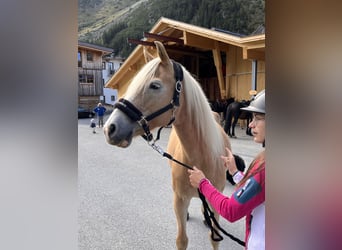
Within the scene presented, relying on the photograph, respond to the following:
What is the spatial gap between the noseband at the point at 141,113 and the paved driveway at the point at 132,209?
4.67ft

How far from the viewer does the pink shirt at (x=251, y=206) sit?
897 mm

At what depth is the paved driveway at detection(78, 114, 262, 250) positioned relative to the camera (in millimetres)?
2355

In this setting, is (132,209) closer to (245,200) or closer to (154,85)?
(154,85)

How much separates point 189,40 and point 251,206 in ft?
25.0

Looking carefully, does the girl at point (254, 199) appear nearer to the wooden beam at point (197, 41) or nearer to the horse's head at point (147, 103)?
the horse's head at point (147, 103)

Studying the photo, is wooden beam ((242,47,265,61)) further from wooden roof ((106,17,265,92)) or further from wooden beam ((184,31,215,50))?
wooden beam ((184,31,215,50))

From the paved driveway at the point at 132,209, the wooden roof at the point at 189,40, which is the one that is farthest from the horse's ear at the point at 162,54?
the wooden roof at the point at 189,40

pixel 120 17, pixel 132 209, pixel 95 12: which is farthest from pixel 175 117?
pixel 132 209

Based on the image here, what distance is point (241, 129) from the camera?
8344mm

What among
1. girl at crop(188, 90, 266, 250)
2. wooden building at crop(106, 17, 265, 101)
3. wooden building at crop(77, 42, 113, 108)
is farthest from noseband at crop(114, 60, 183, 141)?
wooden building at crop(106, 17, 265, 101)

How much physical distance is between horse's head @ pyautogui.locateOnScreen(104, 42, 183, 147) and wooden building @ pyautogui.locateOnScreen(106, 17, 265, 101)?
4.98 metres

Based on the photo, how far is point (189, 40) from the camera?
796cm
